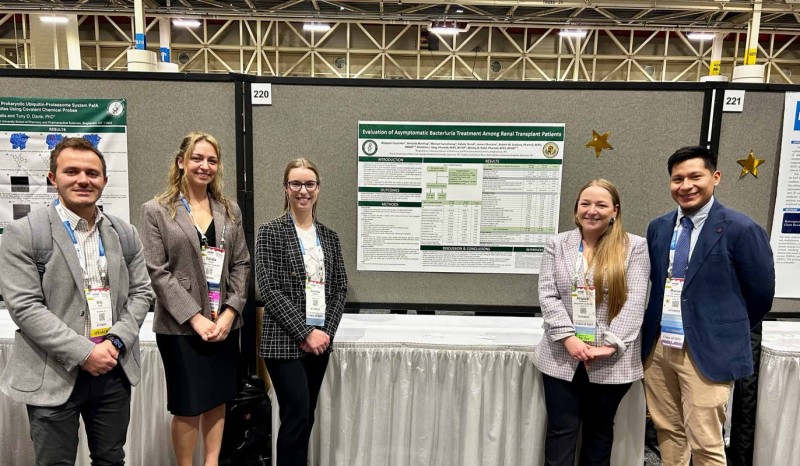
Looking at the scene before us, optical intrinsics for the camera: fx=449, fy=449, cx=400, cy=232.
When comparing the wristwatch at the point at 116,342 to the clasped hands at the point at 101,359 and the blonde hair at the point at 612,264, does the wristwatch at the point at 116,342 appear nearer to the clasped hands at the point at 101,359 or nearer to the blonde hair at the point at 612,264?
the clasped hands at the point at 101,359

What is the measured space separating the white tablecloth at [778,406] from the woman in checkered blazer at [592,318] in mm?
813

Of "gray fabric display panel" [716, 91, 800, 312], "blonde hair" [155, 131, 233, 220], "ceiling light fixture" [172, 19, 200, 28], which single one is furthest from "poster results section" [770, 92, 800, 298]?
"ceiling light fixture" [172, 19, 200, 28]

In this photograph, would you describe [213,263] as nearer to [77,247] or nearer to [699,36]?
[77,247]

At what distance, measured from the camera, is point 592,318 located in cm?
173

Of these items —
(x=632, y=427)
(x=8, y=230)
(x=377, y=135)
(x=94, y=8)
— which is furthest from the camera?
(x=94, y=8)

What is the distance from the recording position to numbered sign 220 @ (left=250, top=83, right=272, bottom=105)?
7.02 ft

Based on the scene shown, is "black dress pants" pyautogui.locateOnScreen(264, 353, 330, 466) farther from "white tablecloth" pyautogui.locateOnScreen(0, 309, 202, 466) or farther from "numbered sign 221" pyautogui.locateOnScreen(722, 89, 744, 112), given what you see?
"numbered sign 221" pyautogui.locateOnScreen(722, 89, 744, 112)

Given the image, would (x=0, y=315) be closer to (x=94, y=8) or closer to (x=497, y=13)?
(x=94, y=8)

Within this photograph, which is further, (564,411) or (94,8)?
(94,8)

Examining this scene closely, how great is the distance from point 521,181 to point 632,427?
4.06 feet

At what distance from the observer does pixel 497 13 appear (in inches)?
296

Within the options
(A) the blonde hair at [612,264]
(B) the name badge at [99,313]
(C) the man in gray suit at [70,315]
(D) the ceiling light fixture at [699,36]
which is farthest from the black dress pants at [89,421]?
(D) the ceiling light fixture at [699,36]

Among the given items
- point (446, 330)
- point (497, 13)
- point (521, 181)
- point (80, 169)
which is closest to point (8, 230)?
point (80, 169)

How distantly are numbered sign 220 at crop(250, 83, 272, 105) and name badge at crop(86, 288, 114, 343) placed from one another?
1087mm
